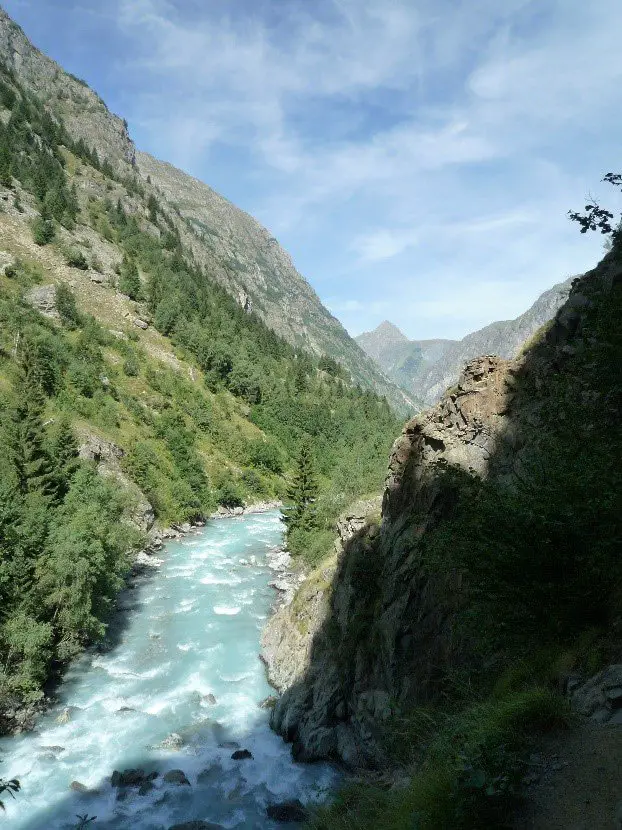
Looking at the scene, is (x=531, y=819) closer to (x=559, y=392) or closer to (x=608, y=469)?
(x=608, y=469)

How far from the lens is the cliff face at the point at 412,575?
47.1 feet

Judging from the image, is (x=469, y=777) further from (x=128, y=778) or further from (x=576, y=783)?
(x=128, y=778)

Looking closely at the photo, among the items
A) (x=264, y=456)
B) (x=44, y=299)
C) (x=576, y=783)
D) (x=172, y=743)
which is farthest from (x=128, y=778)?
(x=44, y=299)

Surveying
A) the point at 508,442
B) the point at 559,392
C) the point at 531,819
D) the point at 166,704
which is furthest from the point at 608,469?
the point at 166,704

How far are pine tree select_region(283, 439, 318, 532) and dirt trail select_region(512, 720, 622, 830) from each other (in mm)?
45040

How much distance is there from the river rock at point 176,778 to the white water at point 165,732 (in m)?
0.22

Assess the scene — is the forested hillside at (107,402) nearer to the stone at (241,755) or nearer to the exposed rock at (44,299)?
the exposed rock at (44,299)

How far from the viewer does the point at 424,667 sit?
15203mm

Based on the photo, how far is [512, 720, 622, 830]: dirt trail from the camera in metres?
5.14

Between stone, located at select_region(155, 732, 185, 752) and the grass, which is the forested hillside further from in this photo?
the grass

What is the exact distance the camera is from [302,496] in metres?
56.1

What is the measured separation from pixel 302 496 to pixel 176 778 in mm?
36267

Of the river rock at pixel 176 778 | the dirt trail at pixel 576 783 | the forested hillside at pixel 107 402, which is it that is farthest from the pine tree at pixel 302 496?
the dirt trail at pixel 576 783

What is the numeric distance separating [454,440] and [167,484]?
53732mm
